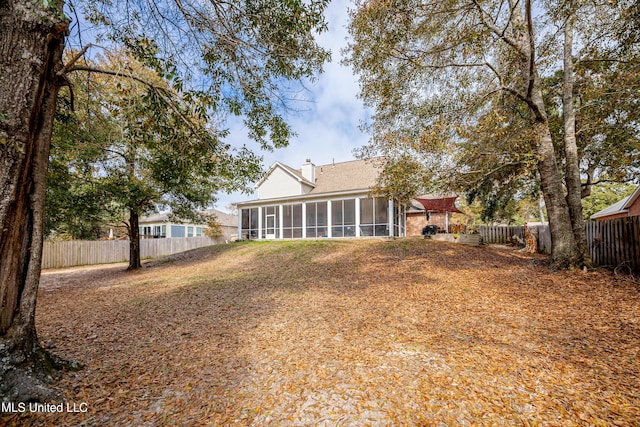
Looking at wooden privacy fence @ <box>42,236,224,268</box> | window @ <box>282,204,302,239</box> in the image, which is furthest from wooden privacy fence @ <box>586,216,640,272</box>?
wooden privacy fence @ <box>42,236,224,268</box>

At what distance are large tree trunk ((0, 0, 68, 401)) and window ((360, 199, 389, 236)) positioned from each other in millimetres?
14746

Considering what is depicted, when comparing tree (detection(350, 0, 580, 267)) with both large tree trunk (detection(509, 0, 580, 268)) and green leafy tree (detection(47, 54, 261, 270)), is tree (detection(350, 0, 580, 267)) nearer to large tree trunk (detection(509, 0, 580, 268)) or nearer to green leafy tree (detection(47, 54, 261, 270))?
large tree trunk (detection(509, 0, 580, 268))

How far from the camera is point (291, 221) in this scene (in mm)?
19219

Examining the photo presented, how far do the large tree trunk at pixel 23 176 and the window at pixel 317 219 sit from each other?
607 inches

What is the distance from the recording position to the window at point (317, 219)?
712 inches

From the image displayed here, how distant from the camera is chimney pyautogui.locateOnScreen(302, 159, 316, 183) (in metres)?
20.6

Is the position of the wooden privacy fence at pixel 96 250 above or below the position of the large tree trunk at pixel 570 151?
below

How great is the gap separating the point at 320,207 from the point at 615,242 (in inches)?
541

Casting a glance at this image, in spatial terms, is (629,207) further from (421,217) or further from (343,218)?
(343,218)

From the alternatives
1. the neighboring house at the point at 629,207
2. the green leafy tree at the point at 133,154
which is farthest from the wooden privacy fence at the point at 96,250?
the neighboring house at the point at 629,207

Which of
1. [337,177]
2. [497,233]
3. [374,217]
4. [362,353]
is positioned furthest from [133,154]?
[497,233]

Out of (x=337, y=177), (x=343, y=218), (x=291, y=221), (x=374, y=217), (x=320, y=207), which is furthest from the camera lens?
(x=337, y=177)

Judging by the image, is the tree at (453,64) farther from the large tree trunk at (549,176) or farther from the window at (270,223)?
the window at (270,223)

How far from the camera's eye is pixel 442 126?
279 inches
